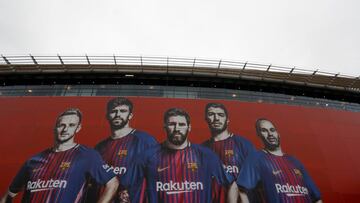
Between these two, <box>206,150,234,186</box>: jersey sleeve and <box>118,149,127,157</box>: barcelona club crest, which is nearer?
<box>206,150,234,186</box>: jersey sleeve

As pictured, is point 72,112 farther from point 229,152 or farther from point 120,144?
point 229,152

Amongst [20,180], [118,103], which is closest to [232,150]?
[118,103]

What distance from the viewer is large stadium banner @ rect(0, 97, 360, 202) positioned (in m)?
23.6

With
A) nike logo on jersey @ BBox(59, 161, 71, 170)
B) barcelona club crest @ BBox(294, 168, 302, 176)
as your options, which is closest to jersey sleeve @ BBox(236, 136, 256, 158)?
barcelona club crest @ BBox(294, 168, 302, 176)

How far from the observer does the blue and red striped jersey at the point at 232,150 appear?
25.3 m

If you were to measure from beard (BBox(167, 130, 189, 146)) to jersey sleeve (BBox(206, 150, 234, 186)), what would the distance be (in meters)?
2.26

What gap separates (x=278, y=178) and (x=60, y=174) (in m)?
16.2

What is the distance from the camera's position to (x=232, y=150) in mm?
26312

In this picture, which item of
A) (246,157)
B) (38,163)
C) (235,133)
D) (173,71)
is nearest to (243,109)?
(235,133)

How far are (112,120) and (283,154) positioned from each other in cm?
1426

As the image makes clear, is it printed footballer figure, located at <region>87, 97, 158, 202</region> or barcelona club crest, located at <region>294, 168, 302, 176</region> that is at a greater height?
printed footballer figure, located at <region>87, 97, 158, 202</region>

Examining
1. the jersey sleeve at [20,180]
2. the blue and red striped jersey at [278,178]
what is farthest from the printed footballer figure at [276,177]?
the jersey sleeve at [20,180]

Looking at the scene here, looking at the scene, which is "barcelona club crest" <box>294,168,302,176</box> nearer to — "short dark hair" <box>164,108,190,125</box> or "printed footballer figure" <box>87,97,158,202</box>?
"short dark hair" <box>164,108,190,125</box>

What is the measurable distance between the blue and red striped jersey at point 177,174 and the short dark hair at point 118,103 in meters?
5.39
